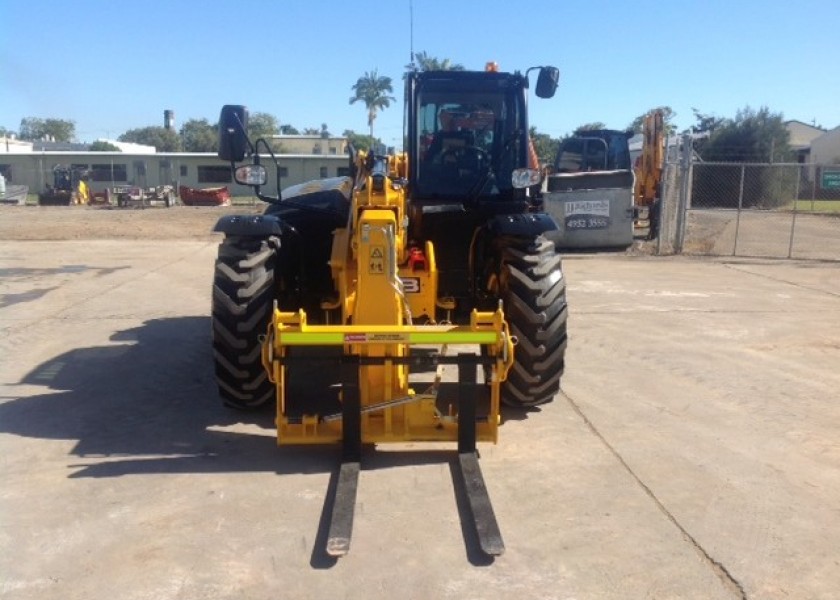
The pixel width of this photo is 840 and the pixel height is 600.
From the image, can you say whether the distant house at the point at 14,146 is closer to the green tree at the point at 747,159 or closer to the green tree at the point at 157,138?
the green tree at the point at 157,138

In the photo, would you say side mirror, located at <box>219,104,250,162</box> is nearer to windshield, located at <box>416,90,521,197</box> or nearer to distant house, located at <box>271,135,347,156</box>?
windshield, located at <box>416,90,521,197</box>

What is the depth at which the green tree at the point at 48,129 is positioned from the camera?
11481 cm

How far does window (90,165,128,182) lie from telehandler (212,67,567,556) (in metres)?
47.5

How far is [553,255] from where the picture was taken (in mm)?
6074

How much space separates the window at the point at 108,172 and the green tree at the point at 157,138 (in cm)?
3704

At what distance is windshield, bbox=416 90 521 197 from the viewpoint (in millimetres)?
6734

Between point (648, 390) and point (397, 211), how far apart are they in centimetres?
289

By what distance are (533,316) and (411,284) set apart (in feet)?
3.06

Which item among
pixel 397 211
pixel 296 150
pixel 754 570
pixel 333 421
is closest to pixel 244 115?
pixel 397 211

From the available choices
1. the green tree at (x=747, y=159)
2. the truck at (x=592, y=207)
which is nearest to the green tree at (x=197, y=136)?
the green tree at (x=747, y=159)

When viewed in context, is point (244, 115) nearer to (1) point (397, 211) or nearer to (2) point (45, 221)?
(1) point (397, 211)

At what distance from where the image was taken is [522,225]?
5.91m

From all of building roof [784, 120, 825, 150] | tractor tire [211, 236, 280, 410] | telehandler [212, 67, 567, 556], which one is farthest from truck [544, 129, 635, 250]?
building roof [784, 120, 825, 150]

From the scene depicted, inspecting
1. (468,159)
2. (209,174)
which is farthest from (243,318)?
(209,174)
